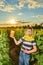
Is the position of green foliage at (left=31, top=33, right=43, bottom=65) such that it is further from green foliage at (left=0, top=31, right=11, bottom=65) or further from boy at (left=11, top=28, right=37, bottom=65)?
green foliage at (left=0, top=31, right=11, bottom=65)

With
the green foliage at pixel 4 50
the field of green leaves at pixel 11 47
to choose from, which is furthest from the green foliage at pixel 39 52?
the green foliage at pixel 4 50

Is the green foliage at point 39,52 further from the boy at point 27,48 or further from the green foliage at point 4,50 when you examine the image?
the green foliage at point 4,50

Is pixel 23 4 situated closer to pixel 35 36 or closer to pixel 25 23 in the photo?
pixel 25 23

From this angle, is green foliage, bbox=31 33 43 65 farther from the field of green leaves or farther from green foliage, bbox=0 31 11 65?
green foliage, bbox=0 31 11 65

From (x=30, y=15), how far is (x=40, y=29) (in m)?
0.16

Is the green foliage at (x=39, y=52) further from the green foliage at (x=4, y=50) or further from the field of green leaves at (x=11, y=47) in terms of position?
the green foliage at (x=4, y=50)

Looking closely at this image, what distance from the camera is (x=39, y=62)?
2.24 metres

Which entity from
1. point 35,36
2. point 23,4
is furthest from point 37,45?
point 23,4

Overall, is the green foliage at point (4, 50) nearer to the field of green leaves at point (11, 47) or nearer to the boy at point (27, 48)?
the field of green leaves at point (11, 47)

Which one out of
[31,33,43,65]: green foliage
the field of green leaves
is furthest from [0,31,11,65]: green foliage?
[31,33,43,65]: green foliage

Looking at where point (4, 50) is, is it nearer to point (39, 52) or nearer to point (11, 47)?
point (11, 47)

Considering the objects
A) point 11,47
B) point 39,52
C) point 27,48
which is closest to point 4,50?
point 11,47

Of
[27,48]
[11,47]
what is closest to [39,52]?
[27,48]

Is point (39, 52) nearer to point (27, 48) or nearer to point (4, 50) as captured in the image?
point (27, 48)
